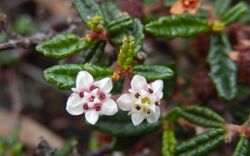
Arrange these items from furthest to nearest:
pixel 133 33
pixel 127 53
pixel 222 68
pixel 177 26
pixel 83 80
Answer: pixel 222 68, pixel 177 26, pixel 133 33, pixel 127 53, pixel 83 80

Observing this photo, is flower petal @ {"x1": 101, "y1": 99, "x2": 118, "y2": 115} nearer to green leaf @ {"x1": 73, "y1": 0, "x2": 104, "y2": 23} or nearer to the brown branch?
green leaf @ {"x1": 73, "y1": 0, "x2": 104, "y2": 23}

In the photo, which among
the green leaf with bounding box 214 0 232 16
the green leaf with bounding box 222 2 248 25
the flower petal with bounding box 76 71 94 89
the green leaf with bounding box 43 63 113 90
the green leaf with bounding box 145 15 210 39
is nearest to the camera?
the flower petal with bounding box 76 71 94 89

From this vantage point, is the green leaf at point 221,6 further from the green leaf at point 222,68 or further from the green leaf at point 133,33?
the green leaf at point 133,33

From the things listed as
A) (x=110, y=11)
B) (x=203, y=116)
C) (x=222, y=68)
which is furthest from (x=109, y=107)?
(x=222, y=68)

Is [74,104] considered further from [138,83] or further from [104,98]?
[138,83]

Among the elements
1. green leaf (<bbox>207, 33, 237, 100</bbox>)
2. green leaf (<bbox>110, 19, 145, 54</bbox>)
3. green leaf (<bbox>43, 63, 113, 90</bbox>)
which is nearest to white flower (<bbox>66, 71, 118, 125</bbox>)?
green leaf (<bbox>43, 63, 113, 90</bbox>)

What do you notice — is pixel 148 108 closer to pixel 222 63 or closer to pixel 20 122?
pixel 222 63

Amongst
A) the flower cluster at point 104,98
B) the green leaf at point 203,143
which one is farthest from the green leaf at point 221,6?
the flower cluster at point 104,98

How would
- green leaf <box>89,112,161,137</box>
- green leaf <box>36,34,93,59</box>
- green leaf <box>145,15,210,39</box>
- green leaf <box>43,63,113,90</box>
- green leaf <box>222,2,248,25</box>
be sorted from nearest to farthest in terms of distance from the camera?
green leaf <box>43,63,113,90</box> → green leaf <box>36,34,93,59</box> → green leaf <box>145,15,210,39</box> → green leaf <box>89,112,161,137</box> → green leaf <box>222,2,248,25</box>

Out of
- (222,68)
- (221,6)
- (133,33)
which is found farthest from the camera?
(221,6)

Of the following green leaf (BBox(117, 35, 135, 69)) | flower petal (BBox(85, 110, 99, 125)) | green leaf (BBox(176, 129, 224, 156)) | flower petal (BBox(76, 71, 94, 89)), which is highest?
green leaf (BBox(117, 35, 135, 69))
